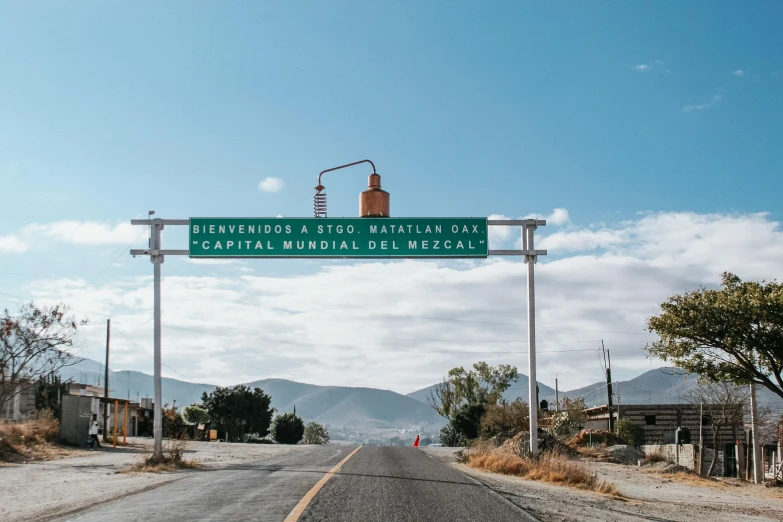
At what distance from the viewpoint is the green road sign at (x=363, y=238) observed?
22.5m

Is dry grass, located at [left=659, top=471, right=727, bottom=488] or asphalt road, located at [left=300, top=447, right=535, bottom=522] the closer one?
asphalt road, located at [left=300, top=447, right=535, bottom=522]

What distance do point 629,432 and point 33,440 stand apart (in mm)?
34576

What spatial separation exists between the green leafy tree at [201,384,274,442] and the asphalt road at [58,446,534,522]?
63.0 meters

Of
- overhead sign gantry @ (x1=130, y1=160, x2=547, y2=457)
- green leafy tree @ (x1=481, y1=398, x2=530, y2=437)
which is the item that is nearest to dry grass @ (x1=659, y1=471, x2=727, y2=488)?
overhead sign gantry @ (x1=130, y1=160, x2=547, y2=457)

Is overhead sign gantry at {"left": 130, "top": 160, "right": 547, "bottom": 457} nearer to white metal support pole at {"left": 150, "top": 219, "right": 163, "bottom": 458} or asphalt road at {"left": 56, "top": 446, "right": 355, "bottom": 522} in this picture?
white metal support pole at {"left": 150, "top": 219, "right": 163, "bottom": 458}

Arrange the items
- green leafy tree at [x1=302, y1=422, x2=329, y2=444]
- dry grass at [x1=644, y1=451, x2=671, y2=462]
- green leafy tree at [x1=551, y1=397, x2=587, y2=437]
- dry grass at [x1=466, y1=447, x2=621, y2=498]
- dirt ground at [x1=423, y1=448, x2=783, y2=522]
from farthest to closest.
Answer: green leafy tree at [x1=302, y1=422, x2=329, y2=444] → green leafy tree at [x1=551, y1=397, x2=587, y2=437] → dry grass at [x1=644, y1=451, x2=671, y2=462] → dry grass at [x1=466, y1=447, x2=621, y2=498] → dirt ground at [x1=423, y1=448, x2=783, y2=522]

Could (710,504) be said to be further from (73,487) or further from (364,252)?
(73,487)

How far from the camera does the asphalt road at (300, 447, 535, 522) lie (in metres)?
10.1

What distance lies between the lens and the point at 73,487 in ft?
53.5

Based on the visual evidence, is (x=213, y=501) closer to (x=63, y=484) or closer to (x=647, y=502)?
(x=63, y=484)

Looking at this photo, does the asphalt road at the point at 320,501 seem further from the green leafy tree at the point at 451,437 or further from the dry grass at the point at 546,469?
the green leafy tree at the point at 451,437

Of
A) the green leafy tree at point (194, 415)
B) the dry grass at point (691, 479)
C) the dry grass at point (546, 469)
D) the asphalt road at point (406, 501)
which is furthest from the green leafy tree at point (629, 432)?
the green leafy tree at point (194, 415)

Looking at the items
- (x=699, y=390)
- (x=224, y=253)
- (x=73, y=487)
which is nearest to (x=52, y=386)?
(x=224, y=253)

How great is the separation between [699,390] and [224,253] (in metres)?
23.6
